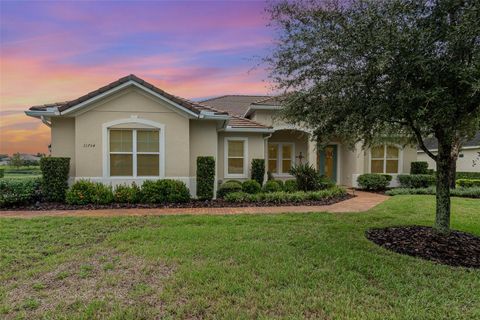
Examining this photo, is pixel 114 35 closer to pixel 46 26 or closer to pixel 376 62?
pixel 46 26

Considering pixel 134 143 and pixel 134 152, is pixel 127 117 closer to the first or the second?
pixel 134 143

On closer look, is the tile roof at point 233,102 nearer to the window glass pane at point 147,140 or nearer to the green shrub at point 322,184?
the green shrub at point 322,184

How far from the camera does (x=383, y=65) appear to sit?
15.8 feet

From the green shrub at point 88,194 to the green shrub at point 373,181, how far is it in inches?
543

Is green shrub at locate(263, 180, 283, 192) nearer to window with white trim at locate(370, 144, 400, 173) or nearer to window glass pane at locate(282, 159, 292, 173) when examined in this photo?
window glass pane at locate(282, 159, 292, 173)

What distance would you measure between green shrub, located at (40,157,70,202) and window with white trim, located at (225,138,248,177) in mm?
7512

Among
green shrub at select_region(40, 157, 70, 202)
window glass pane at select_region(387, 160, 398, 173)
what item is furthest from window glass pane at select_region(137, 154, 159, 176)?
A: window glass pane at select_region(387, 160, 398, 173)

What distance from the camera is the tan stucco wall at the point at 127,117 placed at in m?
12.1

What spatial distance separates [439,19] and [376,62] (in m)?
1.44

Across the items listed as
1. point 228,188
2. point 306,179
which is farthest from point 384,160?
point 228,188

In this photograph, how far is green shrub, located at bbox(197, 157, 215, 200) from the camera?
12.3 meters

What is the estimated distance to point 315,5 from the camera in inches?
239

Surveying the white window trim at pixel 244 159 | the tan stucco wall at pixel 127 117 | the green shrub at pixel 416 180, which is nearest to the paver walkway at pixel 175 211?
the tan stucco wall at pixel 127 117

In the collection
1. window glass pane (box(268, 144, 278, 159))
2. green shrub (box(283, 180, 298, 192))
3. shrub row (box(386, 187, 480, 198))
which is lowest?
shrub row (box(386, 187, 480, 198))
